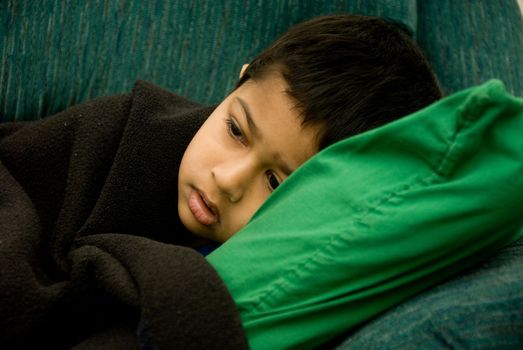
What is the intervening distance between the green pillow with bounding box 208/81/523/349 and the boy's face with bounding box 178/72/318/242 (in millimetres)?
144

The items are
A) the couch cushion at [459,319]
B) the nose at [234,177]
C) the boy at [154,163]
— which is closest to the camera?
the couch cushion at [459,319]

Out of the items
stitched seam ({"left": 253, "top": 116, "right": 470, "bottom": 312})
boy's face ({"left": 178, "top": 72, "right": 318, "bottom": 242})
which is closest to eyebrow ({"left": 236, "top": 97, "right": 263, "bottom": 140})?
boy's face ({"left": 178, "top": 72, "right": 318, "bottom": 242})

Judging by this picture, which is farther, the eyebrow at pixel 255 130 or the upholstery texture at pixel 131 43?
the upholstery texture at pixel 131 43

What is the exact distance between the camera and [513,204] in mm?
500

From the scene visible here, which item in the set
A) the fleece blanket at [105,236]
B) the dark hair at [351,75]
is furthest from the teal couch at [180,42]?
the dark hair at [351,75]

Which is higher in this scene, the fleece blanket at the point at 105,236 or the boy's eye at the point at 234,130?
the boy's eye at the point at 234,130

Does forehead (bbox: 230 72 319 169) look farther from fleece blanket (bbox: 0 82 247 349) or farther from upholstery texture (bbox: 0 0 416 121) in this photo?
upholstery texture (bbox: 0 0 416 121)

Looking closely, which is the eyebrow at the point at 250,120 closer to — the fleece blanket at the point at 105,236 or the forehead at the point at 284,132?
the forehead at the point at 284,132

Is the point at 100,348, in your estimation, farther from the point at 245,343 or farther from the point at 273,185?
the point at 273,185

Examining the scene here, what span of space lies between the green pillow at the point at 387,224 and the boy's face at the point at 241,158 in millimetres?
144

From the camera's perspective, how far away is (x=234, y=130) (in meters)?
0.73

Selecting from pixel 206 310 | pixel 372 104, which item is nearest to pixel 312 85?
pixel 372 104

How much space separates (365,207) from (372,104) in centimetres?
22

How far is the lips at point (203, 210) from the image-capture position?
0.71 m
